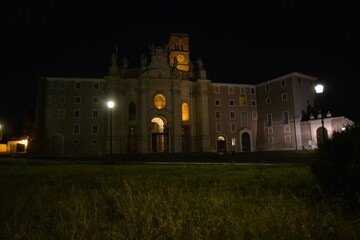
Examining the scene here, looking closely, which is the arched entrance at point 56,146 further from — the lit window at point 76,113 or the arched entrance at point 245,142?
the arched entrance at point 245,142

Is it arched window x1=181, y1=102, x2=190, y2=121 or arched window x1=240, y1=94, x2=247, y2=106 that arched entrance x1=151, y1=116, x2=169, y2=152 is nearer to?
arched window x1=181, y1=102, x2=190, y2=121

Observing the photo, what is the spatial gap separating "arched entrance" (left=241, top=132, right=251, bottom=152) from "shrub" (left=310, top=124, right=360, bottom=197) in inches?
2012

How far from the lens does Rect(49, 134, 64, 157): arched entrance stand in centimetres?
4619

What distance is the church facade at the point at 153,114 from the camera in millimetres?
46969

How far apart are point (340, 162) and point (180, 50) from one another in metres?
74.3

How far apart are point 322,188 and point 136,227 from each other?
14.1 ft

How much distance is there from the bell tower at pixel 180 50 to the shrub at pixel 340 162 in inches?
2806

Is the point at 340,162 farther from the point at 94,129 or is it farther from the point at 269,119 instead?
the point at 269,119

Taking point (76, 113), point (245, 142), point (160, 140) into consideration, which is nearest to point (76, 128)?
point (76, 113)

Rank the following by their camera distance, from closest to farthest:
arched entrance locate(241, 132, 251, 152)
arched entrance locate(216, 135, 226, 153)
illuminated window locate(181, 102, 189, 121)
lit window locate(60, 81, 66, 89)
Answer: lit window locate(60, 81, 66, 89) < illuminated window locate(181, 102, 189, 121) < arched entrance locate(216, 135, 226, 153) < arched entrance locate(241, 132, 251, 152)

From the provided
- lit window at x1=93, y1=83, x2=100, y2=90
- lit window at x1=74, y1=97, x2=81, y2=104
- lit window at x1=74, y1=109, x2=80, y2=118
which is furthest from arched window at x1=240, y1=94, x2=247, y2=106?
lit window at x1=74, y1=109, x2=80, y2=118

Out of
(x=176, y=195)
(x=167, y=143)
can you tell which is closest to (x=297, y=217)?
(x=176, y=195)

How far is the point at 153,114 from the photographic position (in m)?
47.8

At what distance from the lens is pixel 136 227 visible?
394 centimetres
